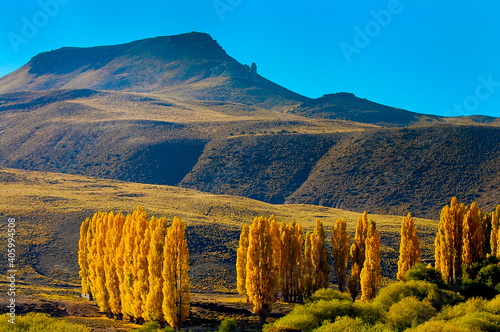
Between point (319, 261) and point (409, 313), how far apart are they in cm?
1383

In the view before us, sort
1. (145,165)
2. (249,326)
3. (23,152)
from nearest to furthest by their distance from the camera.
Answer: (249,326) → (145,165) → (23,152)

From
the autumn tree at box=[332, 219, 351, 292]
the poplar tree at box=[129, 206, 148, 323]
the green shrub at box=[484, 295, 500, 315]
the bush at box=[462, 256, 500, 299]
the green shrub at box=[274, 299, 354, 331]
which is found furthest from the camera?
the autumn tree at box=[332, 219, 351, 292]

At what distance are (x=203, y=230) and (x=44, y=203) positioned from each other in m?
34.4

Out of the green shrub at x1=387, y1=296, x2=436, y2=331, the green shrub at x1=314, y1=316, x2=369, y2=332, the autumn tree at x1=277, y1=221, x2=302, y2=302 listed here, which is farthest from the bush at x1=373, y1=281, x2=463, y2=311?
the autumn tree at x1=277, y1=221, x2=302, y2=302

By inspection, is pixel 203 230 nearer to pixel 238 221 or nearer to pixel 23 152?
pixel 238 221

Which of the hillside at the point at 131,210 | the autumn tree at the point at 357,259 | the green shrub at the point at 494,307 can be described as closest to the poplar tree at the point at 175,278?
the autumn tree at the point at 357,259

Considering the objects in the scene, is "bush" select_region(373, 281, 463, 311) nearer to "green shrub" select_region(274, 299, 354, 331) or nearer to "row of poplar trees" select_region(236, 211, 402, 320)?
"row of poplar trees" select_region(236, 211, 402, 320)

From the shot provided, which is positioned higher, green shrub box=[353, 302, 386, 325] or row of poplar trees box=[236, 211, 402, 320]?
row of poplar trees box=[236, 211, 402, 320]

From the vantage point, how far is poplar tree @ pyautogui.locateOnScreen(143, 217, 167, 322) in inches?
1593

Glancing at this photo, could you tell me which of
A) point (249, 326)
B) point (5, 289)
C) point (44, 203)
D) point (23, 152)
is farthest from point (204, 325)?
point (23, 152)

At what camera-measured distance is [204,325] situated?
43562mm

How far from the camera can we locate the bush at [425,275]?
167 feet

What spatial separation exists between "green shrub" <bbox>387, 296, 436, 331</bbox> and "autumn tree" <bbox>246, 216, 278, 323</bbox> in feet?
35.2

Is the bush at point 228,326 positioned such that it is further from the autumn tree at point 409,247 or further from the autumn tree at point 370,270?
the autumn tree at point 409,247
